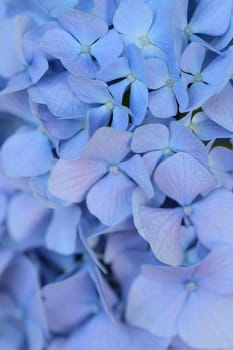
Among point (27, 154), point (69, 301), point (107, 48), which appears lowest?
point (69, 301)

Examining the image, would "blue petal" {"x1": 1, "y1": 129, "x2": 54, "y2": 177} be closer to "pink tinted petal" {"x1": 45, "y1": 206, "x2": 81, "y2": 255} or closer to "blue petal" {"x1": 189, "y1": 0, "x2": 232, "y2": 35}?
"pink tinted petal" {"x1": 45, "y1": 206, "x2": 81, "y2": 255}

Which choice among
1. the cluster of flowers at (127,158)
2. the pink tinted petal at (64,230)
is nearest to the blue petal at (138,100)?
the cluster of flowers at (127,158)

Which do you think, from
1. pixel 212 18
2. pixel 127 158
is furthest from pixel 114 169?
pixel 212 18

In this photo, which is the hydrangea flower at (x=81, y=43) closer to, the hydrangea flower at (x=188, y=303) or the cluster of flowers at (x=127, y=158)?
the cluster of flowers at (x=127, y=158)

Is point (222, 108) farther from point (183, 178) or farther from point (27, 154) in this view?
point (27, 154)

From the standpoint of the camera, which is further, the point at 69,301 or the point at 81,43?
the point at 69,301

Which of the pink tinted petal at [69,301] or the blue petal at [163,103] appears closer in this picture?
the blue petal at [163,103]

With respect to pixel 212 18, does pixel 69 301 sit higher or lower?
lower

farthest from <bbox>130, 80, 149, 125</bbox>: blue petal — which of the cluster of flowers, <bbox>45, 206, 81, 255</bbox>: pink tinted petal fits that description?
<bbox>45, 206, 81, 255</bbox>: pink tinted petal
